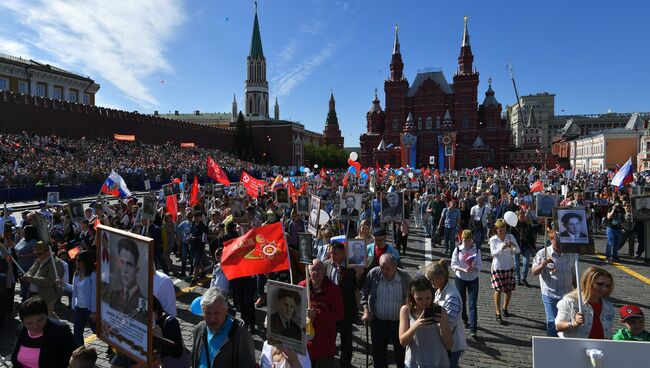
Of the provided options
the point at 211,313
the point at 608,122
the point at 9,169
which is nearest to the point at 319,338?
the point at 211,313

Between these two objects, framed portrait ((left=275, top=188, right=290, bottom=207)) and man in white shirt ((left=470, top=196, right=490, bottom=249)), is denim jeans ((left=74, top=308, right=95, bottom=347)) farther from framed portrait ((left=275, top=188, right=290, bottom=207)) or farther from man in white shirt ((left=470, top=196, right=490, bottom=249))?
man in white shirt ((left=470, top=196, right=490, bottom=249))

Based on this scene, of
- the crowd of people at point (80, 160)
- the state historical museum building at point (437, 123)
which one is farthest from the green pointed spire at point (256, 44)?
the crowd of people at point (80, 160)

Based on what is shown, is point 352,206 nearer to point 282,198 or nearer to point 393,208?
point 393,208

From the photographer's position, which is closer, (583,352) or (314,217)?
(583,352)

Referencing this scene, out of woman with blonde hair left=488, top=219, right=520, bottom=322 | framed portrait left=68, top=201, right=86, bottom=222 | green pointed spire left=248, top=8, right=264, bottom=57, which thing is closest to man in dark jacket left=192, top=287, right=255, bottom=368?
woman with blonde hair left=488, top=219, right=520, bottom=322

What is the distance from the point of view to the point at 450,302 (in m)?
4.21

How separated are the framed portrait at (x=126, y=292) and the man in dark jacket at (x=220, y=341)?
516 millimetres

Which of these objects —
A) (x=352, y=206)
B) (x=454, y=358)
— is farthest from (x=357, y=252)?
(x=352, y=206)

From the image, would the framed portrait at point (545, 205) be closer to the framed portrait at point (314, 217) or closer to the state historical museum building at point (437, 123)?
the framed portrait at point (314, 217)

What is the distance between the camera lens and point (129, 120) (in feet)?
179

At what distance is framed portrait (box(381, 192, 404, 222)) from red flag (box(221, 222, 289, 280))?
6743 millimetres

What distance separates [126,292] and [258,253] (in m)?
2.49

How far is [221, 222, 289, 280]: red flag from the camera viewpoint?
5.64 m

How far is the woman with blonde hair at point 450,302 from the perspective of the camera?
4.18 meters
